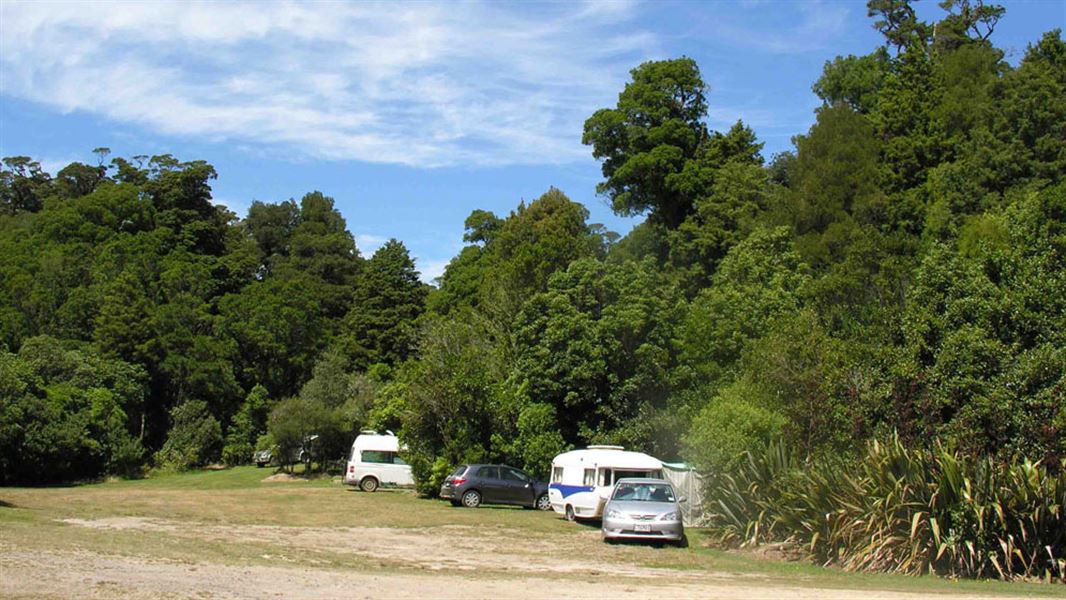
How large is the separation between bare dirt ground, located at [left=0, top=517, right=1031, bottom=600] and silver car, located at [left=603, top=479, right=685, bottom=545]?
4.76ft

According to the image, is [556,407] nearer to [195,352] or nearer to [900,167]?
[900,167]

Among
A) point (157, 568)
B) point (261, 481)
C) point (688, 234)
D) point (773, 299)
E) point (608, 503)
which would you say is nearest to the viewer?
point (157, 568)

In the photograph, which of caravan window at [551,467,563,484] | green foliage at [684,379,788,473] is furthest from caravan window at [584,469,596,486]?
green foliage at [684,379,788,473]

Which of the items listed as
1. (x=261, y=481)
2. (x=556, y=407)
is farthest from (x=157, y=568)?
(x=261, y=481)

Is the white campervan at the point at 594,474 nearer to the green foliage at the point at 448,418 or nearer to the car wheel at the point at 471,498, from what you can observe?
the car wheel at the point at 471,498

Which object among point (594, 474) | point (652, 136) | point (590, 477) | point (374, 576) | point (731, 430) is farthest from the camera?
point (652, 136)

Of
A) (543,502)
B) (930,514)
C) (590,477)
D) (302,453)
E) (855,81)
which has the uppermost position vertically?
(855,81)

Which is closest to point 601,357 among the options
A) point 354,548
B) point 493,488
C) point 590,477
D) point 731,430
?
point 493,488

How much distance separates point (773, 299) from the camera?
3500 centimetres

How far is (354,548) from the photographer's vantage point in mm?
17922

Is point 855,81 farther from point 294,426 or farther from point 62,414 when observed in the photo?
point 62,414

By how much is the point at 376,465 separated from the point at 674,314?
1307 cm

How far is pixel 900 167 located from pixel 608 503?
2917 cm

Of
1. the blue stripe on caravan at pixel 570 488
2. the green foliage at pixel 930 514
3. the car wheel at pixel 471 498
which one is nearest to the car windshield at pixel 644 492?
the green foliage at pixel 930 514
